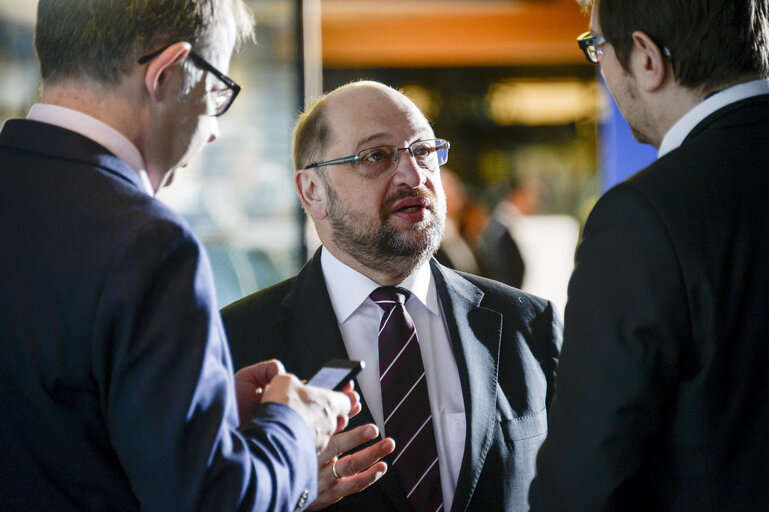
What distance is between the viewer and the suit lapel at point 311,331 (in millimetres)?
1827

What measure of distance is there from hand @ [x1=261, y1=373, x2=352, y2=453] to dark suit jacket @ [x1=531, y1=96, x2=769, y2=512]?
380mm

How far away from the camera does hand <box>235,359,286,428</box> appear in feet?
4.59

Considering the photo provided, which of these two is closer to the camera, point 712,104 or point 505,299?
point 712,104

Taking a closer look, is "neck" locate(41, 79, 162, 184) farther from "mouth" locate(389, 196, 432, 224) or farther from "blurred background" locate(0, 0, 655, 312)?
"blurred background" locate(0, 0, 655, 312)

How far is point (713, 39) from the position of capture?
4.27 feet

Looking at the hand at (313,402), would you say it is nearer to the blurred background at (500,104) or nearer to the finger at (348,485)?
the finger at (348,485)

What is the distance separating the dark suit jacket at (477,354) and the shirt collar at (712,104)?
74cm

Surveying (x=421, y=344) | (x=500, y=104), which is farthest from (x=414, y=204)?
(x=500, y=104)

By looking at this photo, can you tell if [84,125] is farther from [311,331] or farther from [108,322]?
[311,331]

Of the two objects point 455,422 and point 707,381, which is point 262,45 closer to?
point 455,422

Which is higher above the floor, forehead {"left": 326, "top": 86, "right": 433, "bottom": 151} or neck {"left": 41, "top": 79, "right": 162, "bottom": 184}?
neck {"left": 41, "top": 79, "right": 162, "bottom": 184}

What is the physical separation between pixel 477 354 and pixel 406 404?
223 mm

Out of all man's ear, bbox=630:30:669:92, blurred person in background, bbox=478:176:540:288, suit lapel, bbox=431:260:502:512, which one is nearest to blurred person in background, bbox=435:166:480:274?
blurred person in background, bbox=478:176:540:288

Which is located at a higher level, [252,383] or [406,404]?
[252,383]
